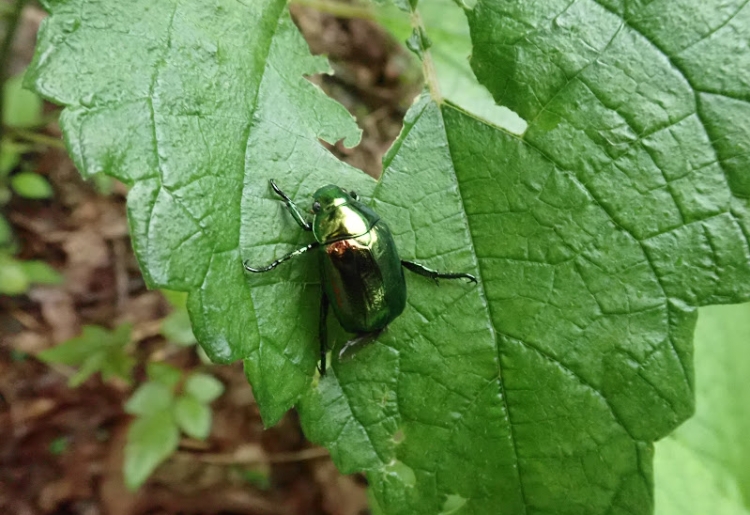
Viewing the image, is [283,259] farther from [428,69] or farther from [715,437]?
[715,437]

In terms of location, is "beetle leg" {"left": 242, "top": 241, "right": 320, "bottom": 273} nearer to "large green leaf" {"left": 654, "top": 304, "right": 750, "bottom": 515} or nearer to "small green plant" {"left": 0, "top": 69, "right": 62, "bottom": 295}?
"large green leaf" {"left": 654, "top": 304, "right": 750, "bottom": 515}

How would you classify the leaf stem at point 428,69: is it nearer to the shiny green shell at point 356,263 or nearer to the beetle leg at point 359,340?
the shiny green shell at point 356,263

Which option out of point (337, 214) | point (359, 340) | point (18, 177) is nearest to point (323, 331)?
point (359, 340)

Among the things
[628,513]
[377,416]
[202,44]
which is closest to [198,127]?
[202,44]

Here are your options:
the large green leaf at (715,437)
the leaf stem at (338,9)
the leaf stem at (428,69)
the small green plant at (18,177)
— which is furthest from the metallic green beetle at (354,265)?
the small green plant at (18,177)

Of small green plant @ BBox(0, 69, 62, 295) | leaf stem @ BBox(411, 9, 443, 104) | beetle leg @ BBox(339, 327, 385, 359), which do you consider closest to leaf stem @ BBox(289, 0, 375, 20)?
leaf stem @ BBox(411, 9, 443, 104)

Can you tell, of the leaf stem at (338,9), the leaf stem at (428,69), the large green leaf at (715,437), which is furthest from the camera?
the leaf stem at (338,9)

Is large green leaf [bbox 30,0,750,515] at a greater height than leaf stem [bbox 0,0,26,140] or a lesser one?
greater
